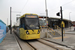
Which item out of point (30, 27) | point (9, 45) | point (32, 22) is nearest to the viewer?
point (9, 45)

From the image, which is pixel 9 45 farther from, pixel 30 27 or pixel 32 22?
pixel 32 22

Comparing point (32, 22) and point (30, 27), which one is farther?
point (32, 22)

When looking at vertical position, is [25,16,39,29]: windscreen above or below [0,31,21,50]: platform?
above

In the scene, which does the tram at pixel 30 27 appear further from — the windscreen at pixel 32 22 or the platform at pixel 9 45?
the platform at pixel 9 45

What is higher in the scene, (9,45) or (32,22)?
(32,22)

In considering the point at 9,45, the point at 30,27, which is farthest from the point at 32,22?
the point at 9,45

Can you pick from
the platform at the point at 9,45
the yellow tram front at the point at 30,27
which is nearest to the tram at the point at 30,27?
the yellow tram front at the point at 30,27

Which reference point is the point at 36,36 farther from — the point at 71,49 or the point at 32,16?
the point at 71,49

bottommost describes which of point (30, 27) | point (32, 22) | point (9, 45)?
point (9, 45)

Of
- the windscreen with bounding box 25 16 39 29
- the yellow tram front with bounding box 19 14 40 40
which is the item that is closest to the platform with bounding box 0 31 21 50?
the yellow tram front with bounding box 19 14 40 40

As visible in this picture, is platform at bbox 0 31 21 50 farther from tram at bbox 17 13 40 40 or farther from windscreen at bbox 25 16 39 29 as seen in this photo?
windscreen at bbox 25 16 39 29

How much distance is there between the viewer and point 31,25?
1099cm

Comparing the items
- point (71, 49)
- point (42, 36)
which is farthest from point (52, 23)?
point (71, 49)

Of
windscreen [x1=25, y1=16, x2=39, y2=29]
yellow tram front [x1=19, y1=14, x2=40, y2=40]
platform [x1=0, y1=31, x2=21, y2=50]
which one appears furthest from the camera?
windscreen [x1=25, y1=16, x2=39, y2=29]
